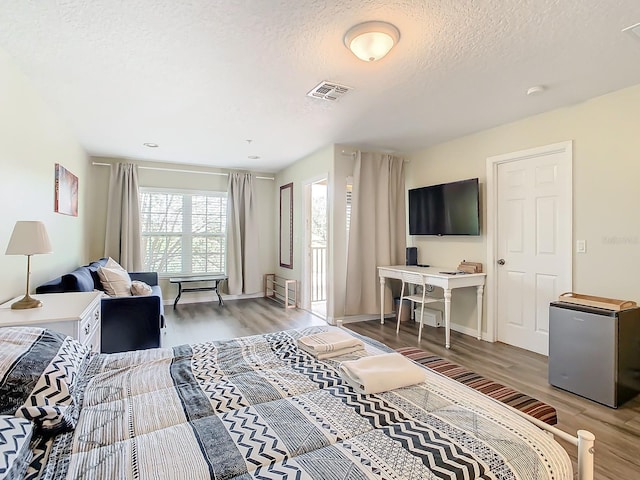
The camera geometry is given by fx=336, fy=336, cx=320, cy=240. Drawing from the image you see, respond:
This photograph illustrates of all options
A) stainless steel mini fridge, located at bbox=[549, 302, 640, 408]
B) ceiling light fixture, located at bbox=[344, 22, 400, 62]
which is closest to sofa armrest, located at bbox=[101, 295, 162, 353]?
ceiling light fixture, located at bbox=[344, 22, 400, 62]

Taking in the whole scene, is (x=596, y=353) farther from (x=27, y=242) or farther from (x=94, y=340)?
(x=27, y=242)

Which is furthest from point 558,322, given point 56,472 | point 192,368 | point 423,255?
point 56,472

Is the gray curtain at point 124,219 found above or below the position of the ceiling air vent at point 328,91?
below

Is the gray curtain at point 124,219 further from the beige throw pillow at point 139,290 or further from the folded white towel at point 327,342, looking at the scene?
the folded white towel at point 327,342

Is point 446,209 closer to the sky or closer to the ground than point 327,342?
closer to the sky

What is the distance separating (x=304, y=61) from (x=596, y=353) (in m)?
3.02

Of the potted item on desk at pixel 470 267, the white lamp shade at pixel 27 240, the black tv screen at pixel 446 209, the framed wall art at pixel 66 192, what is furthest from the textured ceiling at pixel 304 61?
the potted item on desk at pixel 470 267

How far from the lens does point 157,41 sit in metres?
2.13

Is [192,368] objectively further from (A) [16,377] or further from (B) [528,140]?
(B) [528,140]

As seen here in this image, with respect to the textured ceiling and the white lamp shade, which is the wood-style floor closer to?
the white lamp shade

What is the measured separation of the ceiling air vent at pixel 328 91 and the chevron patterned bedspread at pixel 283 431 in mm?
2217

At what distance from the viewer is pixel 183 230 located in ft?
19.8

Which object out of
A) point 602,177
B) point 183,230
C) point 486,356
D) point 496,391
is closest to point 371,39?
point 496,391

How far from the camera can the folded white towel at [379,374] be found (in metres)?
1.34
